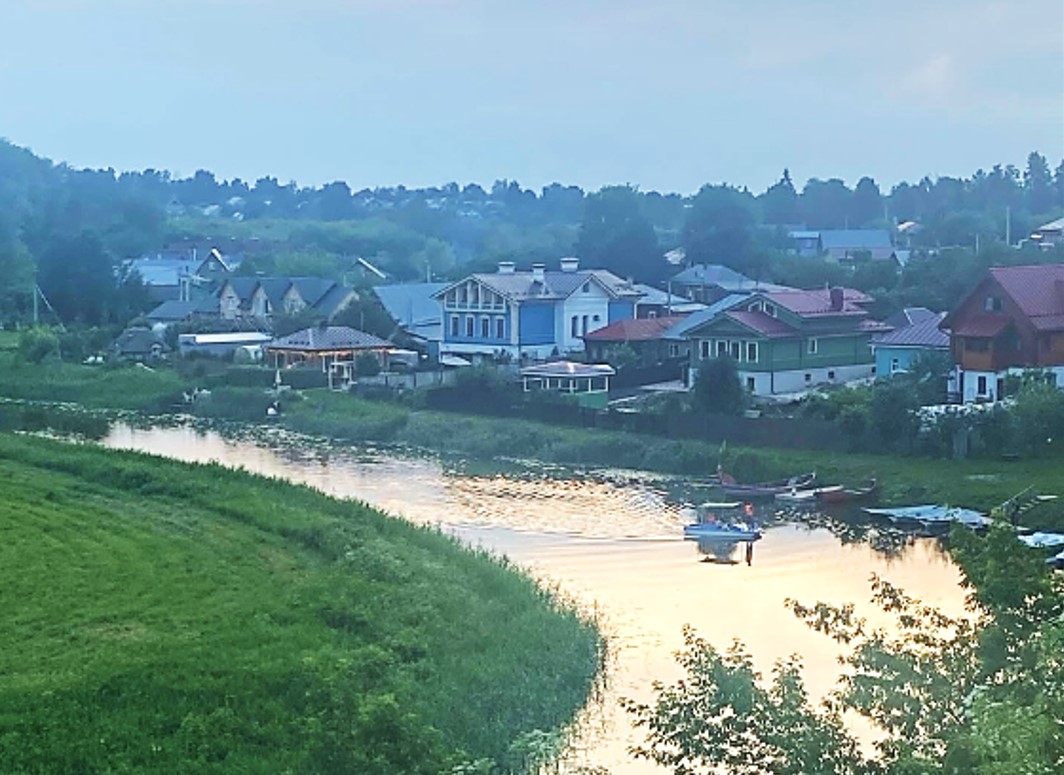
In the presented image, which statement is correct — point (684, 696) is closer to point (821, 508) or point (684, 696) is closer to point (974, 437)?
point (821, 508)

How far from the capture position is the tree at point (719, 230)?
5559cm

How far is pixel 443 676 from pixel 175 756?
279cm

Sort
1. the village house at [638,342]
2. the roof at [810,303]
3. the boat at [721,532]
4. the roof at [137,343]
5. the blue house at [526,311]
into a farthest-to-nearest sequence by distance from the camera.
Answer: the roof at [137,343] < the blue house at [526,311] < the village house at [638,342] < the roof at [810,303] < the boat at [721,532]

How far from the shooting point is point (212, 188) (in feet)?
443

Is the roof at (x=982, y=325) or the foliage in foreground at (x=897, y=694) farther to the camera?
the roof at (x=982, y=325)

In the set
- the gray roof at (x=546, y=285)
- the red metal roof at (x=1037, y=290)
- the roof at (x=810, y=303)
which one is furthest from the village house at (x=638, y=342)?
the red metal roof at (x=1037, y=290)

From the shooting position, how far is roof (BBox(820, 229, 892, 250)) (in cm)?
6631

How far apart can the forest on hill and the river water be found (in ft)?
47.0

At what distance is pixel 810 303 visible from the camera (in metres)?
33.2

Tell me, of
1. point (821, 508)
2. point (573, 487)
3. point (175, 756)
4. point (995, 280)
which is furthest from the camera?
point (995, 280)

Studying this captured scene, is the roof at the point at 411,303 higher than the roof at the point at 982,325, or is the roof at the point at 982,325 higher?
the roof at the point at 411,303

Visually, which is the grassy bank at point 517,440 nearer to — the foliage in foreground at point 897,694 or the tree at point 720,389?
the tree at point 720,389

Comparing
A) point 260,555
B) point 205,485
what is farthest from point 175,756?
point 205,485

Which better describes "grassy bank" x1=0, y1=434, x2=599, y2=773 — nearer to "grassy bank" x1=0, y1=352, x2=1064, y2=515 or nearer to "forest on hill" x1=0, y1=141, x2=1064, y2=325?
"grassy bank" x1=0, y1=352, x2=1064, y2=515
